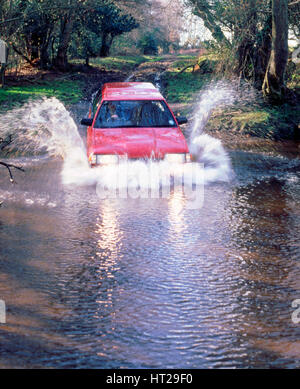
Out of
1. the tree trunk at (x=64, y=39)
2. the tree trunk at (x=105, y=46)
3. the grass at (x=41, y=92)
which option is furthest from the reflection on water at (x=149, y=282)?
the tree trunk at (x=105, y=46)

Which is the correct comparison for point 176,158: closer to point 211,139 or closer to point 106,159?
point 106,159

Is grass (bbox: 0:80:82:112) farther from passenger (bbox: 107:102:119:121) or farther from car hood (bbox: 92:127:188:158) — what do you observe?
car hood (bbox: 92:127:188:158)

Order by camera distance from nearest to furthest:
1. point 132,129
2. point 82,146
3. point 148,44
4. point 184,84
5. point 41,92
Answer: point 132,129, point 82,146, point 41,92, point 184,84, point 148,44

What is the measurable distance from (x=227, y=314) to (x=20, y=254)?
2.68 metres

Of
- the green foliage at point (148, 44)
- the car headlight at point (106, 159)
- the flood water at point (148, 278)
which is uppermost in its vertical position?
the green foliage at point (148, 44)

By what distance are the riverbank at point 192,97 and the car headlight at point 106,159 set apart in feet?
19.2

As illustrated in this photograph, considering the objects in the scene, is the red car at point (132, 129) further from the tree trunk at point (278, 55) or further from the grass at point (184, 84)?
the grass at point (184, 84)

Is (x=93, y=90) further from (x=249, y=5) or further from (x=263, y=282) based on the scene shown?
(x=263, y=282)

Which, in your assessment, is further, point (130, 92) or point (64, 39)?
point (64, 39)

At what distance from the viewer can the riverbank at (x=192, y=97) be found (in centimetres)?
1703

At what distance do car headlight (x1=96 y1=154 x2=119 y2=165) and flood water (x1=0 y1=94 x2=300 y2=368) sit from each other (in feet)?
1.62

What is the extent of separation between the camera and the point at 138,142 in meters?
10.2

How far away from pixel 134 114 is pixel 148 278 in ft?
18.9

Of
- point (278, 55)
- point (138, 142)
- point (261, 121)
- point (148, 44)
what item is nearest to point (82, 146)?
point (138, 142)
